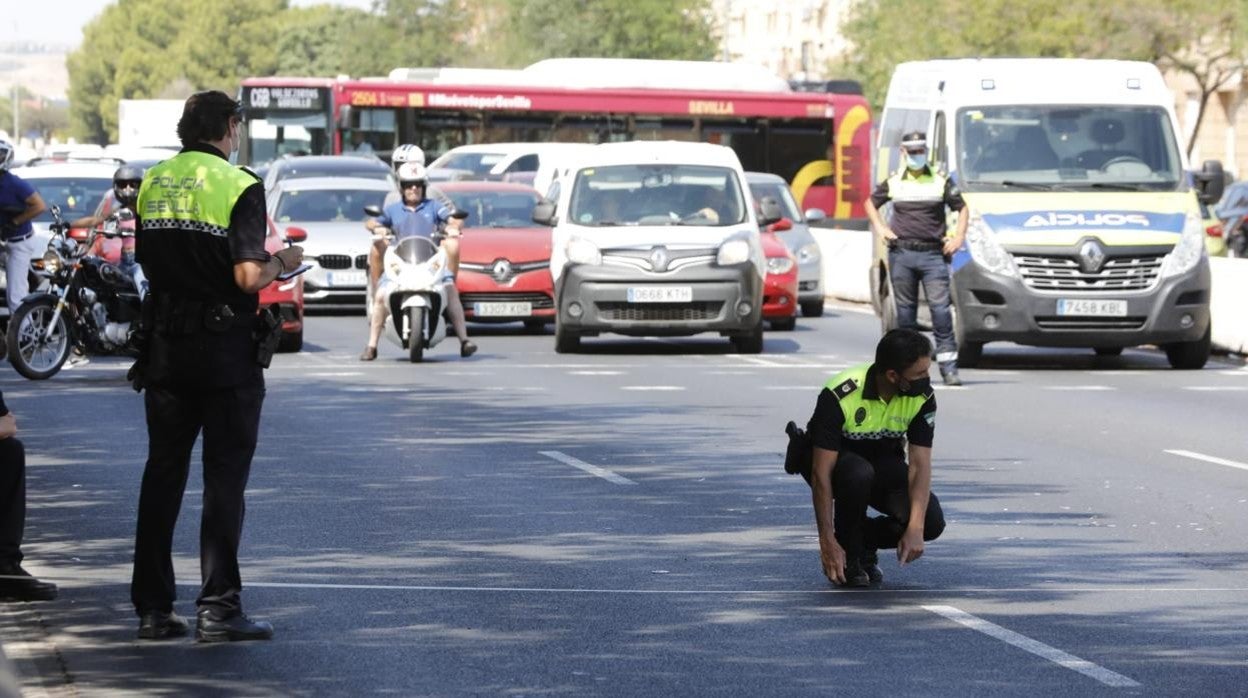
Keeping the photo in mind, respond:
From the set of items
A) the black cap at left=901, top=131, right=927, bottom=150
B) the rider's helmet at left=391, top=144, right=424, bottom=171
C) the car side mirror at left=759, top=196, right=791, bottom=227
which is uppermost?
the black cap at left=901, top=131, right=927, bottom=150

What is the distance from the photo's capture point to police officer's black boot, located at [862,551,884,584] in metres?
9.46

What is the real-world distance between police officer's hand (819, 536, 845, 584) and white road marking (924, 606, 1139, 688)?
0.43 metres

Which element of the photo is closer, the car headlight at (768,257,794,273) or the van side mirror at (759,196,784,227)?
the van side mirror at (759,196,784,227)

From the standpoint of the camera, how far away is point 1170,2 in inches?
2292

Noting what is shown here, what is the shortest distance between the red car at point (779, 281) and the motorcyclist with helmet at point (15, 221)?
26.3 ft

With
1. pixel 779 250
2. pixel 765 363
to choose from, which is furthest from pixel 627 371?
pixel 779 250

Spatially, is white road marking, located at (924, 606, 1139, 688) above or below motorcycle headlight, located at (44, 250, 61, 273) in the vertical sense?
above

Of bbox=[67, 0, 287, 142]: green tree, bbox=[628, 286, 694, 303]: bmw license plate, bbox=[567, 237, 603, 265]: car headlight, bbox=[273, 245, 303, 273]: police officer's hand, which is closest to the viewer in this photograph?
bbox=[273, 245, 303, 273]: police officer's hand

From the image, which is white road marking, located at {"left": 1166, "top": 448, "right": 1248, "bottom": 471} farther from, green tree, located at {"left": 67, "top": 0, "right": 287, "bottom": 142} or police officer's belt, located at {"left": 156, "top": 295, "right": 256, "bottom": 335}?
green tree, located at {"left": 67, "top": 0, "right": 287, "bottom": 142}

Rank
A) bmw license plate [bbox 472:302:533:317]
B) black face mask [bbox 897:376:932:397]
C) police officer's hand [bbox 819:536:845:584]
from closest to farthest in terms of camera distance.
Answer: black face mask [bbox 897:376:932:397]
police officer's hand [bbox 819:536:845:584]
bmw license plate [bbox 472:302:533:317]

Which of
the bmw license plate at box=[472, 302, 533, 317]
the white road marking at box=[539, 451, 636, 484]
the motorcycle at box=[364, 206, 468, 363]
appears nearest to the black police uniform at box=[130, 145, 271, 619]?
the white road marking at box=[539, 451, 636, 484]

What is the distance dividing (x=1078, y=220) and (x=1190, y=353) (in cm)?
163

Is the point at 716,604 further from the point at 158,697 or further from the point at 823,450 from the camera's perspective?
the point at 158,697

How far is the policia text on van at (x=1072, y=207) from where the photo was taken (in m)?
20.6
